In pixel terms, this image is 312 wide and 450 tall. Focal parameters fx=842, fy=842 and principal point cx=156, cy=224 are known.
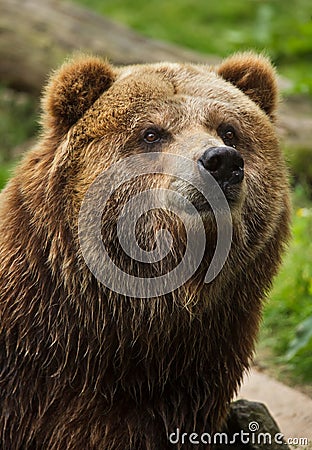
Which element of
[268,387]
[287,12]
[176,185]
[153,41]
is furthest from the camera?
[287,12]

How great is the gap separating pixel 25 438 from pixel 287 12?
13640mm

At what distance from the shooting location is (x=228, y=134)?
4.23m

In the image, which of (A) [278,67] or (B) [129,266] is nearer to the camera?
(B) [129,266]

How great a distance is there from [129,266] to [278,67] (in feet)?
31.7

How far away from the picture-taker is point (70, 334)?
13.4 ft

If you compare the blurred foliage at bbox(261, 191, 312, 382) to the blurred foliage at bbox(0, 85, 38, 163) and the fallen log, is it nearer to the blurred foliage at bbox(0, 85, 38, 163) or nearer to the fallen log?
the fallen log

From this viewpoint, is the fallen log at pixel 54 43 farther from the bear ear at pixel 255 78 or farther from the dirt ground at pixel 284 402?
the bear ear at pixel 255 78

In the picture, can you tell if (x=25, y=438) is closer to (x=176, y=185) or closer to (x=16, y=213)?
(x=16, y=213)

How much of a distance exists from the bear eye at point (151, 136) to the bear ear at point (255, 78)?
737mm

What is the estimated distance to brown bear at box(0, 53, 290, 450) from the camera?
3.98 m

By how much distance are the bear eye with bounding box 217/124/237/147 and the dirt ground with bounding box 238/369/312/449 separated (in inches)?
64.6

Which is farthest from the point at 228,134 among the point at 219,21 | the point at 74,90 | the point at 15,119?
the point at 219,21

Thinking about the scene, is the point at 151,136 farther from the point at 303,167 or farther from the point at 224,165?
the point at 303,167

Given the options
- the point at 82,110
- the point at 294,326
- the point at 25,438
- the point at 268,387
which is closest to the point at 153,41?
the point at 294,326
